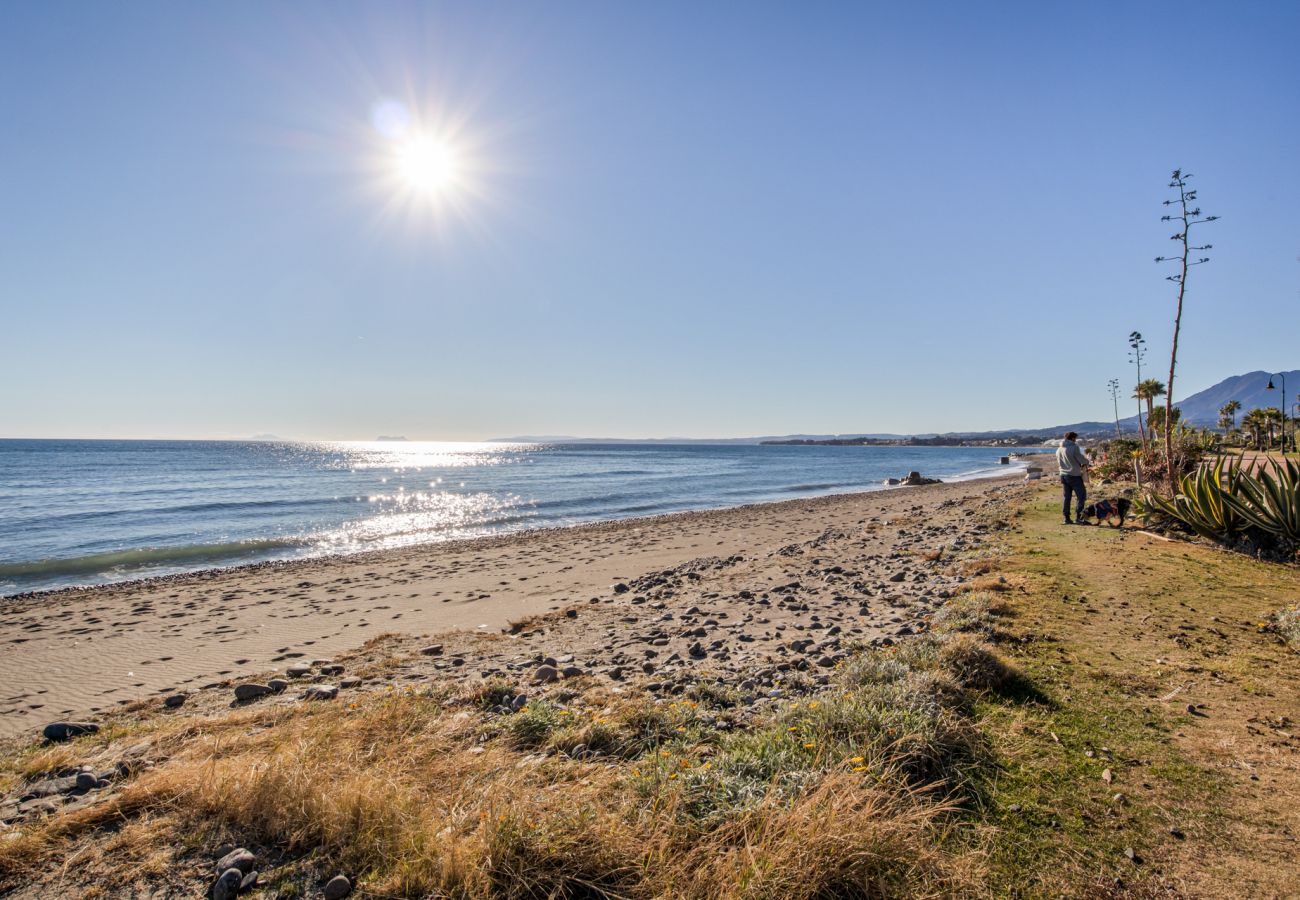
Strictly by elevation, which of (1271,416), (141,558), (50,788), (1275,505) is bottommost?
(141,558)

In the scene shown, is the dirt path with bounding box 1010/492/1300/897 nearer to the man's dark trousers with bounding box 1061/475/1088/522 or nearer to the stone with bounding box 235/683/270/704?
the man's dark trousers with bounding box 1061/475/1088/522

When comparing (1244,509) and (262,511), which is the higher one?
(1244,509)

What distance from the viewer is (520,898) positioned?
2.75 m

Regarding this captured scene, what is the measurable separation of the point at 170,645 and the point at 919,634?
12.1 metres

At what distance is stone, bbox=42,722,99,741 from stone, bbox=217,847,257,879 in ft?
12.9

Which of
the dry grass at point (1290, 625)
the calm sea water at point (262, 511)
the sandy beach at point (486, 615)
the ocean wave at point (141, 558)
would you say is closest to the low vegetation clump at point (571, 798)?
the sandy beach at point (486, 615)

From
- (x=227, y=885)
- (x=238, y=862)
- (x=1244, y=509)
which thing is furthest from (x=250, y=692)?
(x=1244, y=509)

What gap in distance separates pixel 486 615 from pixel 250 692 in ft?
Result: 15.2

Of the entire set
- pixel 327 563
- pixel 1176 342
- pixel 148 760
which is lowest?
pixel 327 563

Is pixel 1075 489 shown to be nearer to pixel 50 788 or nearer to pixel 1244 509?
pixel 1244 509

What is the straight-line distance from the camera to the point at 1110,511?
13539 mm

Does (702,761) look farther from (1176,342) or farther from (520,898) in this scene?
(1176,342)

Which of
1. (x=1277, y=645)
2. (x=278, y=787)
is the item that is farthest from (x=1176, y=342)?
(x=278, y=787)

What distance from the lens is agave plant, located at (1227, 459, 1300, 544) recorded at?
367 inches
